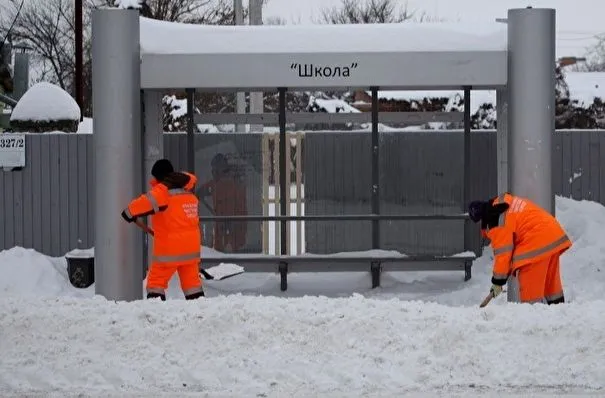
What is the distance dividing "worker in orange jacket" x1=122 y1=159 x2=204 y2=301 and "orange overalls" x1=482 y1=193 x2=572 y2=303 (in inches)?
108

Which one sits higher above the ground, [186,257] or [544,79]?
[544,79]

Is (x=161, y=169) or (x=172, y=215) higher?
(x=161, y=169)

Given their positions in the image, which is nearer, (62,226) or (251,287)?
(251,287)

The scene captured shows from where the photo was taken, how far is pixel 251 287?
48.3 ft

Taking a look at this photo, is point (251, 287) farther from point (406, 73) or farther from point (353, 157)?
point (406, 73)

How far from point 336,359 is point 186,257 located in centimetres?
325

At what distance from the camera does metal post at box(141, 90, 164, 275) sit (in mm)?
14430

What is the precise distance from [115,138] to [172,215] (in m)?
1.84

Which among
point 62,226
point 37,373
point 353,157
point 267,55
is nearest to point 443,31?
point 267,55

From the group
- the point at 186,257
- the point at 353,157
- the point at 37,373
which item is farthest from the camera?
the point at 353,157

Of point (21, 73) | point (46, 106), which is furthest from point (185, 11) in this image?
point (46, 106)

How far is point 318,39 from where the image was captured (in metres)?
13.2

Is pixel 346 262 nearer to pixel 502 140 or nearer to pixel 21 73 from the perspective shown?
pixel 502 140

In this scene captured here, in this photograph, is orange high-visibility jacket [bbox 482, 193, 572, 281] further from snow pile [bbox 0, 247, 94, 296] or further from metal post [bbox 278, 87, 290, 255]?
snow pile [bbox 0, 247, 94, 296]
